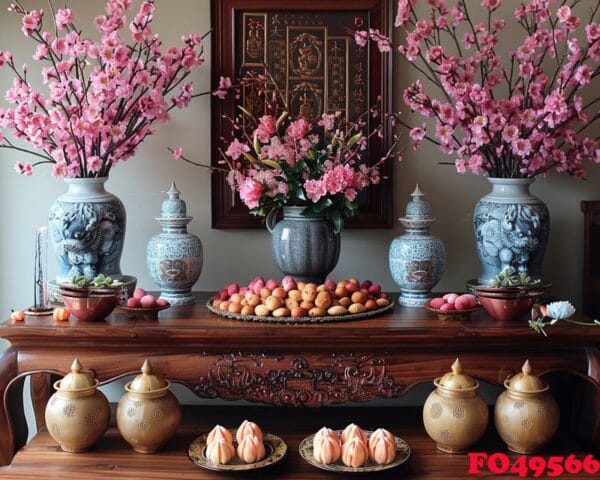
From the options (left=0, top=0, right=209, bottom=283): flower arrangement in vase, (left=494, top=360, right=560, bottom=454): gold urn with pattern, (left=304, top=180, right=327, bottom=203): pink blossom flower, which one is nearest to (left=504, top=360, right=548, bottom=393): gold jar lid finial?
(left=494, top=360, right=560, bottom=454): gold urn with pattern

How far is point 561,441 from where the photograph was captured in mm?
2408

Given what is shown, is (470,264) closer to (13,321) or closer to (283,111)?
(283,111)

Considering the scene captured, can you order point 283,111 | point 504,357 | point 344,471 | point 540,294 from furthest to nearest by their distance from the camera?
1. point 283,111
2. point 540,294
3. point 504,357
4. point 344,471

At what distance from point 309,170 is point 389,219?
1.45 ft

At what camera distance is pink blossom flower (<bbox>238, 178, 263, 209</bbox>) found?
2514 mm

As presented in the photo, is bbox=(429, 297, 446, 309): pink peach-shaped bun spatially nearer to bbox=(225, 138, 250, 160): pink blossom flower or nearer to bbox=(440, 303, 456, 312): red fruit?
bbox=(440, 303, 456, 312): red fruit

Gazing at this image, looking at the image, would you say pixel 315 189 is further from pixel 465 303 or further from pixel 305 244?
pixel 465 303

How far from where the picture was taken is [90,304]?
2.36 meters

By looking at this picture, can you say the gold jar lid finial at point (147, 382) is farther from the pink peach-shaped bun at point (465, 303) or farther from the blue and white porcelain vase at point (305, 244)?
the pink peach-shaped bun at point (465, 303)

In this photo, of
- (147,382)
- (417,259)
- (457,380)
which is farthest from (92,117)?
(457,380)

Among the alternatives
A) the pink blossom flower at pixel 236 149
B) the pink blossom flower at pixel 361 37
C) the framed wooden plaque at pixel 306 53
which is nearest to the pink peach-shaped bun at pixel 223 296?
the pink blossom flower at pixel 236 149

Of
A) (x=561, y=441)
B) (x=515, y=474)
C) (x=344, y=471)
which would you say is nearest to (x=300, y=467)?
(x=344, y=471)

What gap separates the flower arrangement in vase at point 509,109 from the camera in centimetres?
252

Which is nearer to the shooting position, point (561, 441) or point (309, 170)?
point (561, 441)
